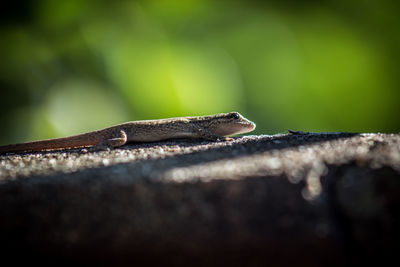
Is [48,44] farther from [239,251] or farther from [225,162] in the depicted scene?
[239,251]

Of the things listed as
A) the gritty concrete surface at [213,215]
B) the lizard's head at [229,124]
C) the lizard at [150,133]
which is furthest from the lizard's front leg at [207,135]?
the gritty concrete surface at [213,215]

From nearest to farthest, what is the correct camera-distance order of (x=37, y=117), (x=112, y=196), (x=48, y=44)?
1. (x=112, y=196)
2. (x=37, y=117)
3. (x=48, y=44)

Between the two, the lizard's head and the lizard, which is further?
the lizard's head

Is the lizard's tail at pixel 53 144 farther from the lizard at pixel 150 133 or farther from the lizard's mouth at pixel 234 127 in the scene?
the lizard's mouth at pixel 234 127

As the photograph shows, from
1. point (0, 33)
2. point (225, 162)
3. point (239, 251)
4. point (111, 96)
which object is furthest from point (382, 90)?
point (0, 33)

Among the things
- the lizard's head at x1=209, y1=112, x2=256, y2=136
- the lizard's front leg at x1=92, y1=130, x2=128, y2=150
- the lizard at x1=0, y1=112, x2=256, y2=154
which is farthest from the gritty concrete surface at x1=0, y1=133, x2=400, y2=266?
the lizard's head at x1=209, y1=112, x2=256, y2=136

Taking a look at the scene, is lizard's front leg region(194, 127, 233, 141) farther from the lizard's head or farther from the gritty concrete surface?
the gritty concrete surface

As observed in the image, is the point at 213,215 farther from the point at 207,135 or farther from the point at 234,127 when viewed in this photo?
the point at 234,127

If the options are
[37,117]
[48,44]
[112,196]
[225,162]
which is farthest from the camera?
[48,44]
